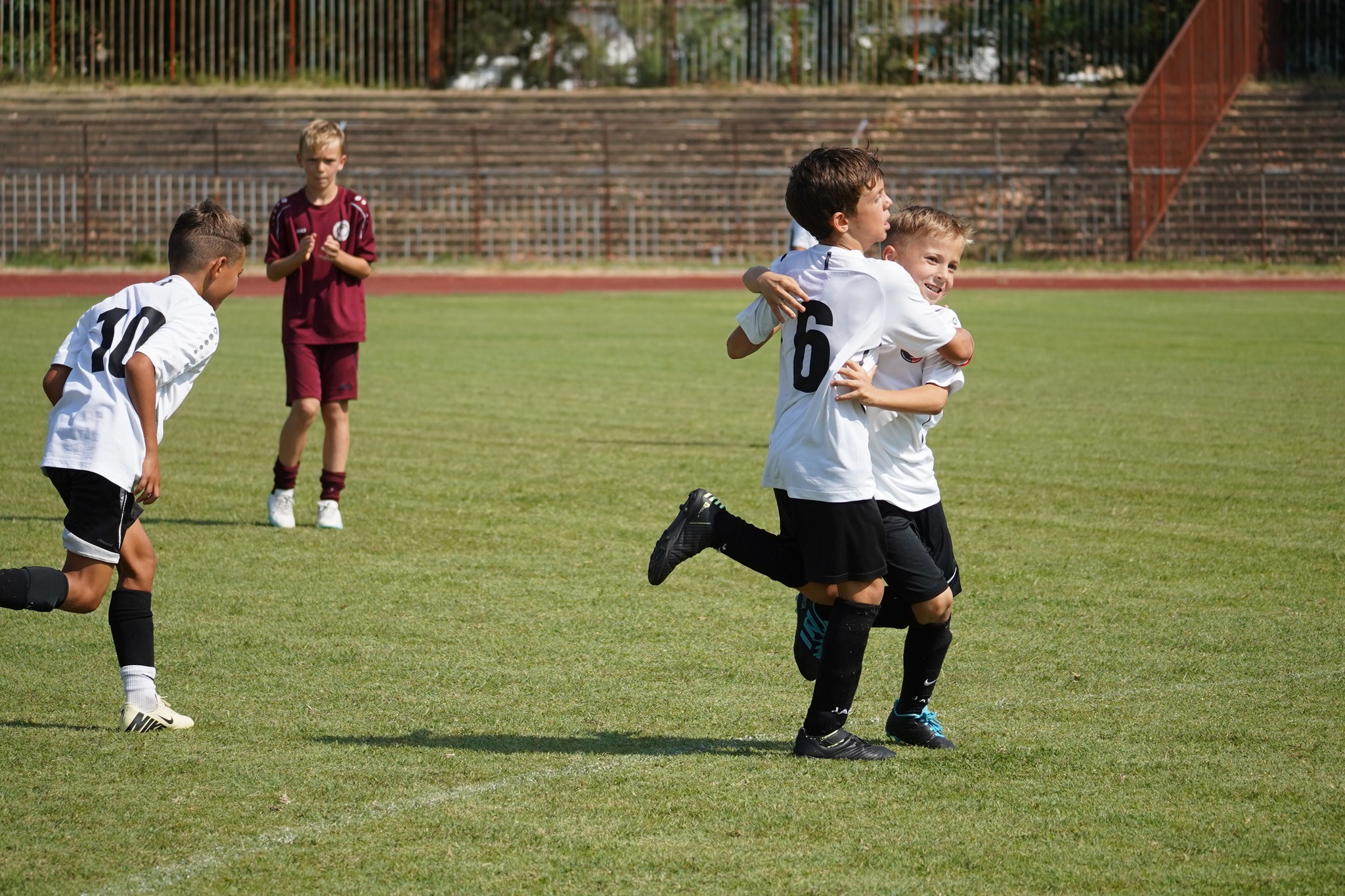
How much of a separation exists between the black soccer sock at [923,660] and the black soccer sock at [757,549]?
389 millimetres

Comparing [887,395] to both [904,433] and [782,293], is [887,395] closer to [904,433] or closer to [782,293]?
[904,433]

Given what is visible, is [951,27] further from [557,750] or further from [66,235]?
[557,750]

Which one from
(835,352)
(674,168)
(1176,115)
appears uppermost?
(1176,115)

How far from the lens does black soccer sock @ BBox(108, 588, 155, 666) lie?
465 cm

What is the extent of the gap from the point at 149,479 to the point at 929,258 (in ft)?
7.79

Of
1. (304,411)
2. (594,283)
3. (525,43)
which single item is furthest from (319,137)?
(525,43)

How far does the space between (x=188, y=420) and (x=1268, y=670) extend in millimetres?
8518

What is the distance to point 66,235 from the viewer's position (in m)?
31.6

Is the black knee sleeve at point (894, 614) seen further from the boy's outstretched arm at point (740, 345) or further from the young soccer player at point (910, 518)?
the boy's outstretched arm at point (740, 345)

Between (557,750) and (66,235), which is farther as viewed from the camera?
(66,235)

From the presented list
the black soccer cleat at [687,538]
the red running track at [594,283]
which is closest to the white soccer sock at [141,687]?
the black soccer cleat at [687,538]

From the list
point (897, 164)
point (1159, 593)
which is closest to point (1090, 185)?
point (897, 164)

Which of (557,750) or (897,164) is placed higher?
(897,164)

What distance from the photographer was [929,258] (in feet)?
14.7
